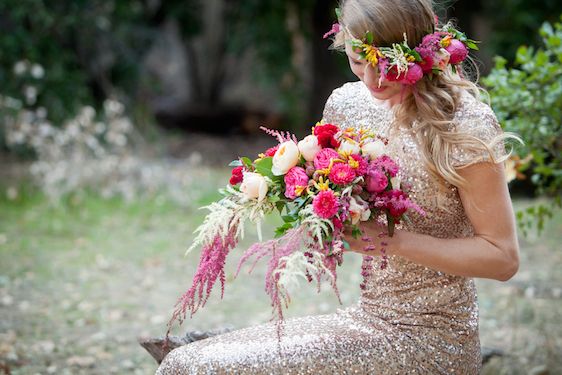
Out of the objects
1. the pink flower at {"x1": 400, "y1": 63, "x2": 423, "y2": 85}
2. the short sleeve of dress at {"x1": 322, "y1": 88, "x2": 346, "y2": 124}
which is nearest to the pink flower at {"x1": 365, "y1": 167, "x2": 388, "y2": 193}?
the pink flower at {"x1": 400, "y1": 63, "x2": 423, "y2": 85}

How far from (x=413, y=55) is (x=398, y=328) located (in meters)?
0.89

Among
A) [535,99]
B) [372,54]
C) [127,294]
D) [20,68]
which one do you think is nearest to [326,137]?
[372,54]

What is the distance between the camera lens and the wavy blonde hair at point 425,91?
8.49 ft

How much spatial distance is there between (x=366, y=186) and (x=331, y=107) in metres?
0.72

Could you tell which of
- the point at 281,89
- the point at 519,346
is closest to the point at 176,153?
the point at 281,89

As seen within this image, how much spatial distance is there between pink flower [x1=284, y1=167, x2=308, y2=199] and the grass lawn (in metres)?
2.42

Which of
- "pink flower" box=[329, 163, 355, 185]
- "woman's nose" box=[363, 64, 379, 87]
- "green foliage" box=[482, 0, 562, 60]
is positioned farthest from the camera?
"green foliage" box=[482, 0, 562, 60]

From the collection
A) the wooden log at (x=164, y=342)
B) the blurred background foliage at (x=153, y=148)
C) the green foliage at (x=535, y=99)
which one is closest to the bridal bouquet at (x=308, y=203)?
the wooden log at (x=164, y=342)

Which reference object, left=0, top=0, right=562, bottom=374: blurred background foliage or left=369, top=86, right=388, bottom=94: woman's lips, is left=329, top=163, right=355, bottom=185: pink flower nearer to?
left=369, top=86, right=388, bottom=94: woman's lips

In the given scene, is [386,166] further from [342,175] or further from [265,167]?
[265,167]

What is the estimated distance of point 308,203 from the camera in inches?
96.0

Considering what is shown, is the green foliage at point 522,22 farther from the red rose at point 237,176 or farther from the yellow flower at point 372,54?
the red rose at point 237,176

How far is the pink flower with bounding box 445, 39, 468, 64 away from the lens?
2.66 m

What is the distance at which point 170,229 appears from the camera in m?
8.26
